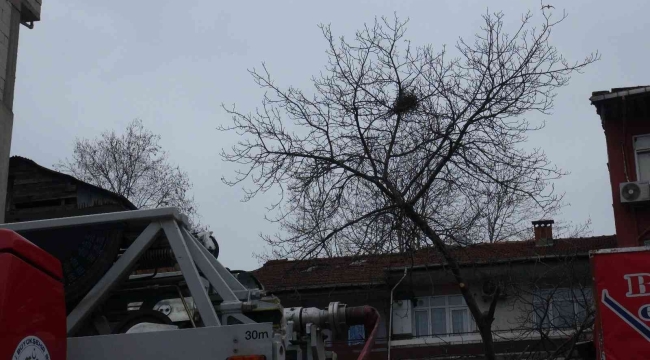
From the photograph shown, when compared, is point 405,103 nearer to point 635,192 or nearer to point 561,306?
point 561,306

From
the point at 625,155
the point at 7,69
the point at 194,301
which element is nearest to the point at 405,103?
the point at 7,69

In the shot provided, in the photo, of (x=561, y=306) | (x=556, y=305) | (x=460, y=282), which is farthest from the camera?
(x=561, y=306)

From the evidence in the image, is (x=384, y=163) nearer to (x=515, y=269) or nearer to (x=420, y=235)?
(x=420, y=235)

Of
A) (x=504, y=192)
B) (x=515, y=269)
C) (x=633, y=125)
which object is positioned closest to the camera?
(x=504, y=192)

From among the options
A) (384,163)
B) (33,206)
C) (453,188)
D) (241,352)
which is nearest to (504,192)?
(453,188)

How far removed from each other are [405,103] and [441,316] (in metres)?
12.4

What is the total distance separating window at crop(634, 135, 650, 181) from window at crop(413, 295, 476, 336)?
5.77 m

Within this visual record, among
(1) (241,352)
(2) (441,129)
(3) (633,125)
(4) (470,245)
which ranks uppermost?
(3) (633,125)

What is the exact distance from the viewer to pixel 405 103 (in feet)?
39.4

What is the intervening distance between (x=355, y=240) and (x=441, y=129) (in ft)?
6.39

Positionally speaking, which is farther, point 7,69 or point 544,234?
point 544,234

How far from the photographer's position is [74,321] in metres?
4.55

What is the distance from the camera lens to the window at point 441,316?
75.5 ft

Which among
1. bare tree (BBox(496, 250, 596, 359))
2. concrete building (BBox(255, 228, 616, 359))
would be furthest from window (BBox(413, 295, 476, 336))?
bare tree (BBox(496, 250, 596, 359))
